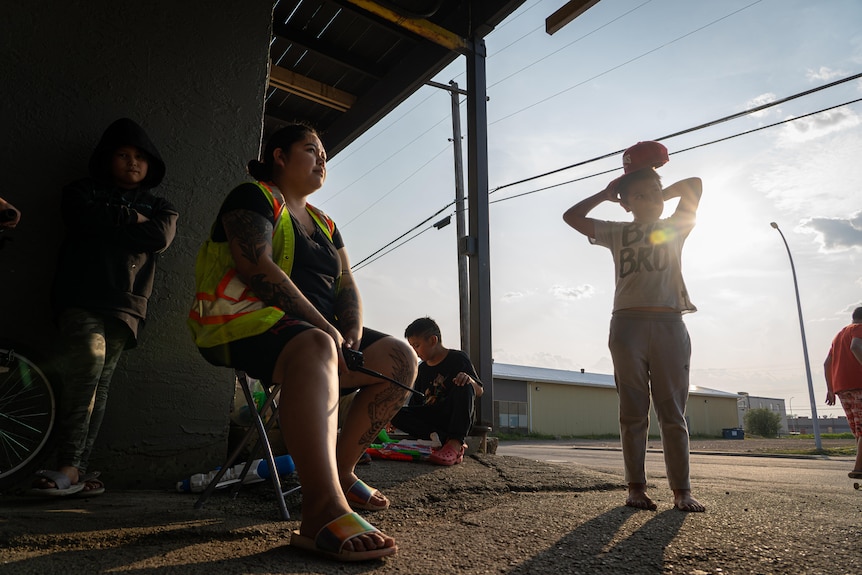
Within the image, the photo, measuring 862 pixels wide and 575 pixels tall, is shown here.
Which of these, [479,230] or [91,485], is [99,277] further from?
[479,230]

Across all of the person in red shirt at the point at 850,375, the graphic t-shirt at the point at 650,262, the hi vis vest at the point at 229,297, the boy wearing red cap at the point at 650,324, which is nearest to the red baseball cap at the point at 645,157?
the boy wearing red cap at the point at 650,324

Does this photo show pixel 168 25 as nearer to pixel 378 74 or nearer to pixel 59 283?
pixel 59 283

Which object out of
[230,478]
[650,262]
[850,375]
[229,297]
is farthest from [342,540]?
[850,375]

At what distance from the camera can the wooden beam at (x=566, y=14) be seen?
4750 mm

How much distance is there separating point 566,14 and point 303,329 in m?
4.36

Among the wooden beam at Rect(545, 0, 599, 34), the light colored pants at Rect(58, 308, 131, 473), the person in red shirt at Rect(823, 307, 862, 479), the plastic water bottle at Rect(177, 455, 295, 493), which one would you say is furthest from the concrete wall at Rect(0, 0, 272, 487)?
the person in red shirt at Rect(823, 307, 862, 479)

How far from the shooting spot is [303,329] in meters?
1.70

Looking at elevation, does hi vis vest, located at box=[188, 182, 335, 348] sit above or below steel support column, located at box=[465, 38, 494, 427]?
below

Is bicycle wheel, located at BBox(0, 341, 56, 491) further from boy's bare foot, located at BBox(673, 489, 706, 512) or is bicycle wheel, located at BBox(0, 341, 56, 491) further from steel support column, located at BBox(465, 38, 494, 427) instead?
steel support column, located at BBox(465, 38, 494, 427)

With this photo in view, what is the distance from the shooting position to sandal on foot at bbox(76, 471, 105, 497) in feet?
7.61

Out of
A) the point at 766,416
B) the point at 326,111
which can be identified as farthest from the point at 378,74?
the point at 766,416

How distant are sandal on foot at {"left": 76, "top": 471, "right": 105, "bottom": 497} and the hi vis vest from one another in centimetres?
103

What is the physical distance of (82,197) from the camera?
241 centimetres

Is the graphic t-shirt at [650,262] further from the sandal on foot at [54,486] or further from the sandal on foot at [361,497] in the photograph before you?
the sandal on foot at [54,486]
